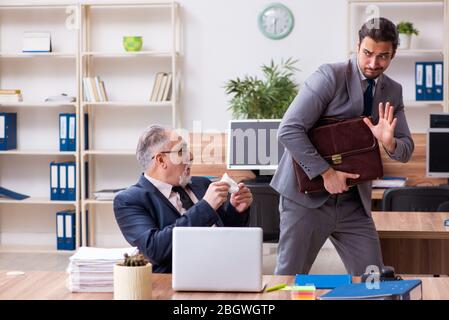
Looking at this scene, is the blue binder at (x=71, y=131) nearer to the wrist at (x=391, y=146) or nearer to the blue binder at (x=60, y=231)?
the blue binder at (x=60, y=231)

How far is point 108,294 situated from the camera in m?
2.42

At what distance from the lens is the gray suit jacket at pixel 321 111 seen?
3.33 m

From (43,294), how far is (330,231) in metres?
1.40

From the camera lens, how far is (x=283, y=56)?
23.5 ft

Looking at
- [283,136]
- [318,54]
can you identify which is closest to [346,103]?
[283,136]

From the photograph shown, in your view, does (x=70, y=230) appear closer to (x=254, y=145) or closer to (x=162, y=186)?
(x=254, y=145)

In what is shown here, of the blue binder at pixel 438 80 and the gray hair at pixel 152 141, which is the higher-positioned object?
the blue binder at pixel 438 80

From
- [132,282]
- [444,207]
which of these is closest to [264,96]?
[444,207]

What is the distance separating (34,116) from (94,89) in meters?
0.72

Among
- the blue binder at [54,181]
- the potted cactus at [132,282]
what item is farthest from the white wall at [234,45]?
the potted cactus at [132,282]

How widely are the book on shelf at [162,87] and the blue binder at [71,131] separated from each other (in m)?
0.70

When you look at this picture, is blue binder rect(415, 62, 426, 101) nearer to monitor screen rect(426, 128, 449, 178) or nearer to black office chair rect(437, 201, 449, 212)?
monitor screen rect(426, 128, 449, 178)

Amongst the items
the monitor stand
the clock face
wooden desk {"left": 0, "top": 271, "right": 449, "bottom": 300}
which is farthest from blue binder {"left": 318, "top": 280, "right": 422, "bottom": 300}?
the clock face
